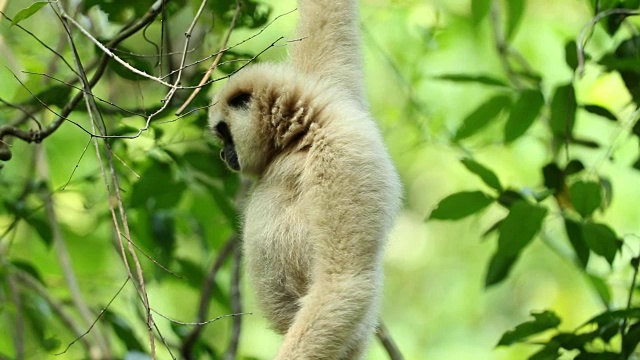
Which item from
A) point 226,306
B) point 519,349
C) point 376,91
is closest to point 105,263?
point 226,306

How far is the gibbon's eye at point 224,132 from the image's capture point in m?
3.28

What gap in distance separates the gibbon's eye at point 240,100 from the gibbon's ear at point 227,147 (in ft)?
0.31

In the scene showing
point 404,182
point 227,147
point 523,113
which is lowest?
point 404,182

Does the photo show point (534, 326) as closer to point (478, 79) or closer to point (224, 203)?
point (478, 79)

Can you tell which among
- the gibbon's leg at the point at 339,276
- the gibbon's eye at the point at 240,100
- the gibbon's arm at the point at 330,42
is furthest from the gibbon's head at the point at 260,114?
the gibbon's leg at the point at 339,276

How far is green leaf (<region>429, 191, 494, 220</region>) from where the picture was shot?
3.57m

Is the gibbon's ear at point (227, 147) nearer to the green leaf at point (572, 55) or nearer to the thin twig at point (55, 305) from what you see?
the green leaf at point (572, 55)

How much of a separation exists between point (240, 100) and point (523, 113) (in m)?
1.39

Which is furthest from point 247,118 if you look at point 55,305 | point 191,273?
point 55,305

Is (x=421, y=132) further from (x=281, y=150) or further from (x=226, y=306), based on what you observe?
(x=281, y=150)

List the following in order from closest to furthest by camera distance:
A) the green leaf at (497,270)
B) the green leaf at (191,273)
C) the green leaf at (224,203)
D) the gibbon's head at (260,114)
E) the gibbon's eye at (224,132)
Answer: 1. the gibbon's head at (260,114)
2. the gibbon's eye at (224,132)
3. the green leaf at (497,270)
4. the green leaf at (224,203)
5. the green leaf at (191,273)

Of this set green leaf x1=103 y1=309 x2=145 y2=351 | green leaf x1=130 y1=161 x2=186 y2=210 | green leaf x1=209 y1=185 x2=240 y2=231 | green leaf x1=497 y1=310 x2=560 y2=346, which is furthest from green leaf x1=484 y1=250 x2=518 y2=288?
green leaf x1=103 y1=309 x2=145 y2=351

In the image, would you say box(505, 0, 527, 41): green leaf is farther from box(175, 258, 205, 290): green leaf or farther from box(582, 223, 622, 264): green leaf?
box(175, 258, 205, 290): green leaf

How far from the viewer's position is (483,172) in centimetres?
358
